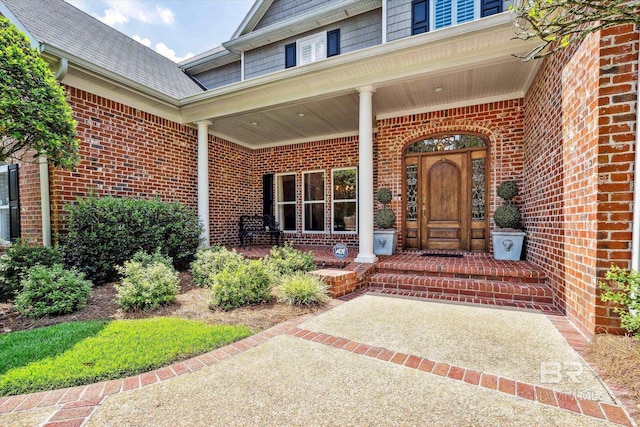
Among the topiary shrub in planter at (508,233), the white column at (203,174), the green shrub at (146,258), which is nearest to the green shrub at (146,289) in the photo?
the green shrub at (146,258)

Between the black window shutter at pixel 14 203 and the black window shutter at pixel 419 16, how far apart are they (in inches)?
304

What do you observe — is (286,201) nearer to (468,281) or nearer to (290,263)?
(290,263)

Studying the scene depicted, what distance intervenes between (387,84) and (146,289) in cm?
452

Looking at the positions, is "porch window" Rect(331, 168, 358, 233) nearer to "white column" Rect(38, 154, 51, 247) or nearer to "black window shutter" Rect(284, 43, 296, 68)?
"black window shutter" Rect(284, 43, 296, 68)

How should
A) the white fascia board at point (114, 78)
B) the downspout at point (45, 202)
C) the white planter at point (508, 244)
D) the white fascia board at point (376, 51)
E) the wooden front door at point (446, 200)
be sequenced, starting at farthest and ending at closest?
the wooden front door at point (446, 200) < the white planter at point (508, 244) < the downspout at point (45, 202) < the white fascia board at point (114, 78) < the white fascia board at point (376, 51)

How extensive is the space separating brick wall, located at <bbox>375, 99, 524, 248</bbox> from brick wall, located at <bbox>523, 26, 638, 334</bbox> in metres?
1.84

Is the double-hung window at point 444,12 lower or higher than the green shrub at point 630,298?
higher

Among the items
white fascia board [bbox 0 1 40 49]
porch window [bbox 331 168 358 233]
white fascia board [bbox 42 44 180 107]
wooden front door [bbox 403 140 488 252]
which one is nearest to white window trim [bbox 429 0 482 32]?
wooden front door [bbox 403 140 488 252]

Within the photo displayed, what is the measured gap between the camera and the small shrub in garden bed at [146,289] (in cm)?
344

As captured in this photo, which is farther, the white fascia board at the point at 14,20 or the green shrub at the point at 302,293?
the white fascia board at the point at 14,20

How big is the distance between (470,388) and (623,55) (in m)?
2.92

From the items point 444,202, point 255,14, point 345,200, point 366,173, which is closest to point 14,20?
point 255,14

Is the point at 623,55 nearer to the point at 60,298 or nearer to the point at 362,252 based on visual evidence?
the point at 362,252

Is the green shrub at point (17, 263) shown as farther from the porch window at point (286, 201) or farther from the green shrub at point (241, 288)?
the porch window at point (286, 201)
